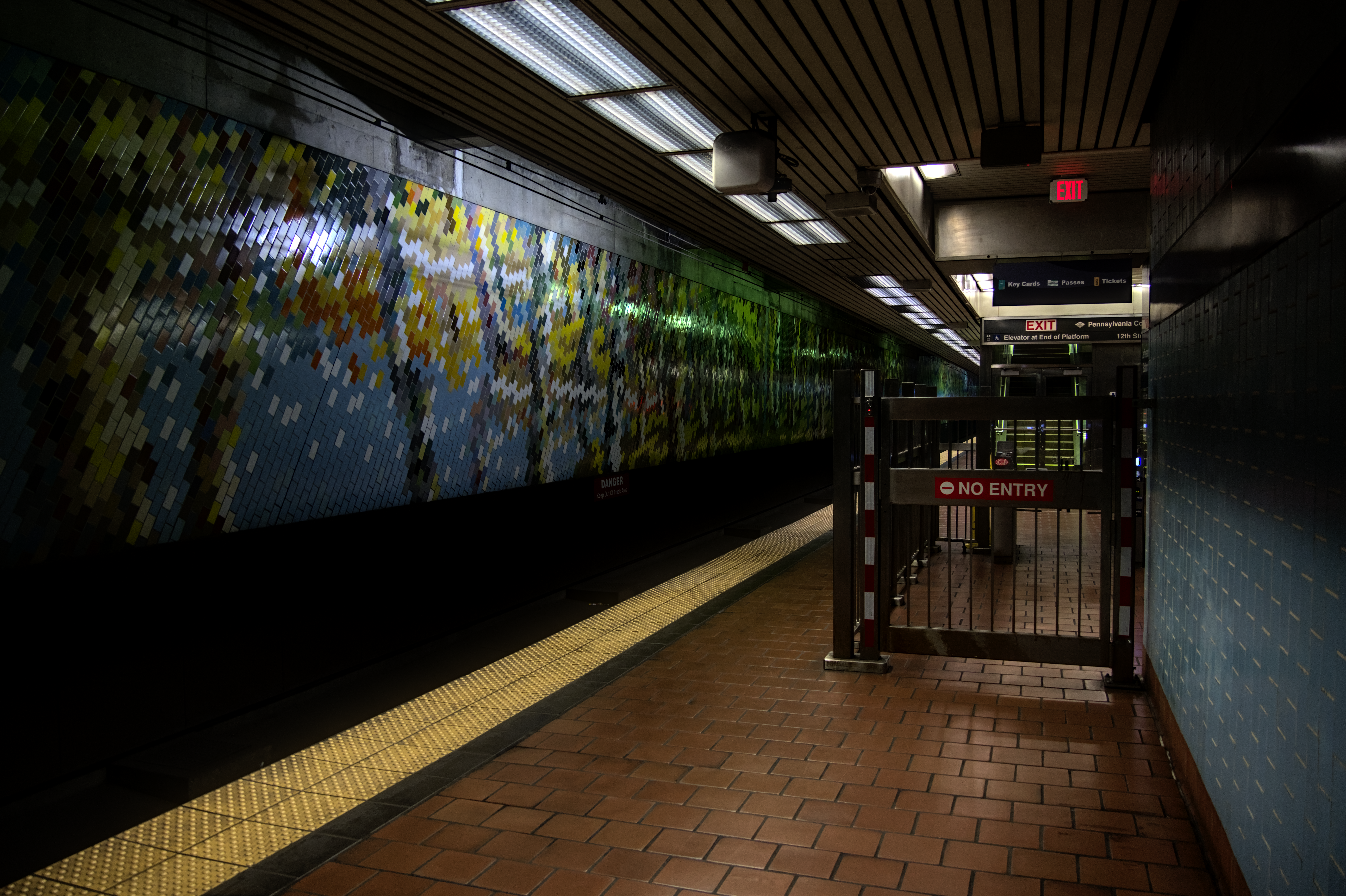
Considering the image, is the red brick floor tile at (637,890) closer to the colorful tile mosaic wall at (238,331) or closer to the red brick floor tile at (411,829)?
the red brick floor tile at (411,829)

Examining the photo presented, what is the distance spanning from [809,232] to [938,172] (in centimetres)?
128

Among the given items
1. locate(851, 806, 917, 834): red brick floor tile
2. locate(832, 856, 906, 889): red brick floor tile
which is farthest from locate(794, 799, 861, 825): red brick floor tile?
locate(832, 856, 906, 889): red brick floor tile

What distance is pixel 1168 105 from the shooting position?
A: 4145 mm

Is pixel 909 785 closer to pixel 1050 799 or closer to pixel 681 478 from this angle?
pixel 1050 799

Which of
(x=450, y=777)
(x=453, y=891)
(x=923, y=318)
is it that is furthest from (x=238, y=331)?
(x=923, y=318)

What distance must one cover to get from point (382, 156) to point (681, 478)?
502cm

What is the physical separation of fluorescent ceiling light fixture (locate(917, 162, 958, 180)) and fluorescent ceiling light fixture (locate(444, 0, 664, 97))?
4.27 meters

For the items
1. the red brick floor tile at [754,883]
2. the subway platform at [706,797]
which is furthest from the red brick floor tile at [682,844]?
the red brick floor tile at [754,883]

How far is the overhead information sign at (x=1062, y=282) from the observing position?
9664 mm

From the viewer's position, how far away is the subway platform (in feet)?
9.05

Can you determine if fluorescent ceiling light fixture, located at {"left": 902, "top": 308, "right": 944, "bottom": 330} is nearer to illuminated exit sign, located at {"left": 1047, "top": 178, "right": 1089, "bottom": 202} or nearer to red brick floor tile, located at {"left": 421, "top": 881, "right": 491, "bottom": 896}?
illuminated exit sign, located at {"left": 1047, "top": 178, "right": 1089, "bottom": 202}

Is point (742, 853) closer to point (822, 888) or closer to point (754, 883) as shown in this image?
point (754, 883)

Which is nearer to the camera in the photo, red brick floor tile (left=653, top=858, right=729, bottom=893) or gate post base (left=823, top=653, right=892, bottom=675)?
red brick floor tile (left=653, top=858, right=729, bottom=893)

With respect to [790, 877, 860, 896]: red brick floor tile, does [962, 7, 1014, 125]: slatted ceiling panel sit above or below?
above
